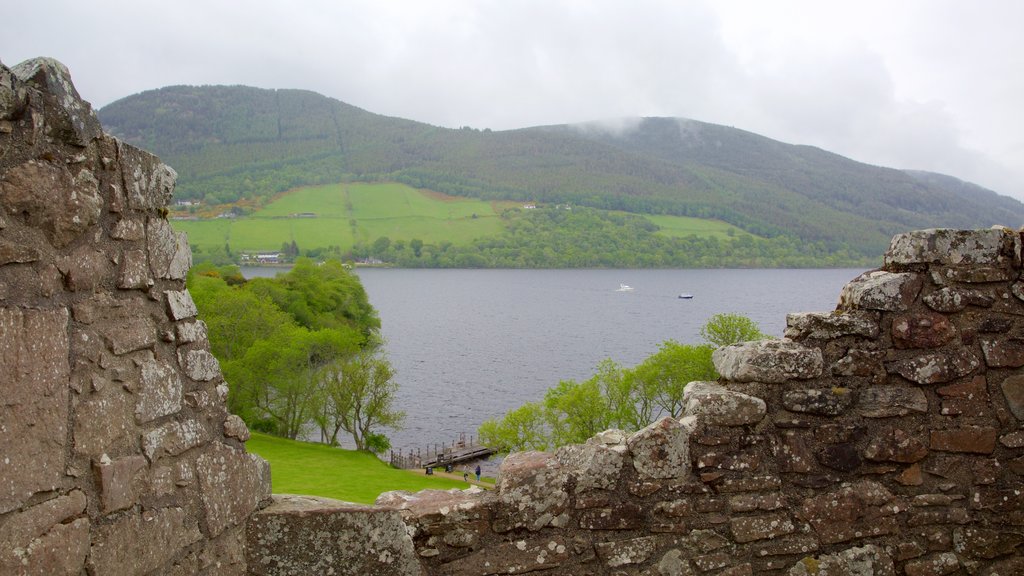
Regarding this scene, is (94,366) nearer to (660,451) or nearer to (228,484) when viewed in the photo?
(228,484)

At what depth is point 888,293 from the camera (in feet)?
14.4

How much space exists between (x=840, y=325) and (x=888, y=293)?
38 centimetres

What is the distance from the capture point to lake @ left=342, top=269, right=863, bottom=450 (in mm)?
51250

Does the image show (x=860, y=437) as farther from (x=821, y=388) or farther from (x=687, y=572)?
(x=687, y=572)

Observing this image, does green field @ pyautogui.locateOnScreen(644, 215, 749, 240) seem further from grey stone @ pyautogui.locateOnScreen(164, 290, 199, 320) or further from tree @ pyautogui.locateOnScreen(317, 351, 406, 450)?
grey stone @ pyautogui.locateOnScreen(164, 290, 199, 320)

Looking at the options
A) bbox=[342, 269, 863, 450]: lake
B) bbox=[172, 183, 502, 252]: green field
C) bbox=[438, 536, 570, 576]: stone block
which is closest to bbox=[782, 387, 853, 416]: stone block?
bbox=[438, 536, 570, 576]: stone block

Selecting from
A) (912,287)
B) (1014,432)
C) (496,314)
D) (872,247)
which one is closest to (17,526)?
(912,287)

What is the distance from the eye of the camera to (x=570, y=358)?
62438 millimetres

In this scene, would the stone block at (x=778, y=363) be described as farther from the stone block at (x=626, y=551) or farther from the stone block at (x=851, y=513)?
the stone block at (x=626, y=551)

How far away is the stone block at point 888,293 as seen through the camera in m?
4.40

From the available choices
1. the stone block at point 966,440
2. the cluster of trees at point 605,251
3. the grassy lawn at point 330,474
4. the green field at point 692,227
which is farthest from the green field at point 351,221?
the stone block at point 966,440

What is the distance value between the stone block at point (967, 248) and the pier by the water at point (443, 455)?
3295cm

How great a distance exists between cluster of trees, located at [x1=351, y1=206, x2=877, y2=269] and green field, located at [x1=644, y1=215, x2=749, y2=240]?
10.4ft

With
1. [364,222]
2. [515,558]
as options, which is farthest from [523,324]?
[515,558]
